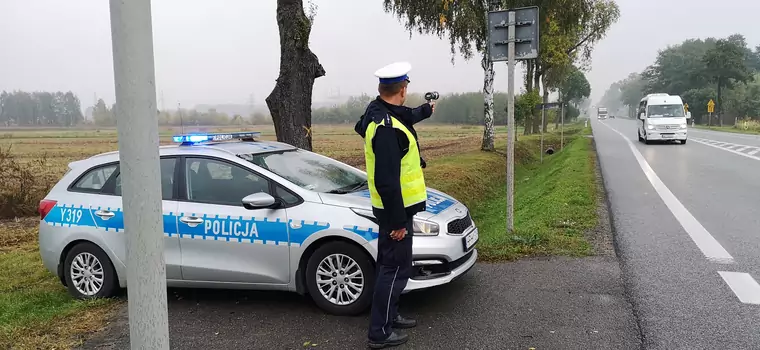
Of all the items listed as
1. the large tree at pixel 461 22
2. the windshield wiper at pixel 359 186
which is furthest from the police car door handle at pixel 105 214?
the large tree at pixel 461 22

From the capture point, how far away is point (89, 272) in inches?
214

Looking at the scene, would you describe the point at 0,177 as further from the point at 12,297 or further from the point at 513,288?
the point at 513,288

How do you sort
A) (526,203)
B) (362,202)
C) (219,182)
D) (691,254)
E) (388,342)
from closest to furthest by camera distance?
(388,342), (362,202), (219,182), (691,254), (526,203)

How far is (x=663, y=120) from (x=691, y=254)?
20.9 m

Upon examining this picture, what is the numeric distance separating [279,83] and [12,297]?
16.6 ft

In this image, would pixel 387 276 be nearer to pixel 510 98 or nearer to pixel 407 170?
pixel 407 170

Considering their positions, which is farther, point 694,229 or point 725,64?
point 725,64

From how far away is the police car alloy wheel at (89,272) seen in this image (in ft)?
17.5

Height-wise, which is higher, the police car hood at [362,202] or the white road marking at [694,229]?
the police car hood at [362,202]

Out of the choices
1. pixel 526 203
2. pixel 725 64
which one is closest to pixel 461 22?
pixel 526 203

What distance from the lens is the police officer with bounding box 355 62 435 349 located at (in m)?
3.73

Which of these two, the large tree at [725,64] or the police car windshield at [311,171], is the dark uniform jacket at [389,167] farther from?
the large tree at [725,64]

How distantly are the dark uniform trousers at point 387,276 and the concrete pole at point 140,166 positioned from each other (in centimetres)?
168

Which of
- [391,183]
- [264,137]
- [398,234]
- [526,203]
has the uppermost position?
[264,137]
